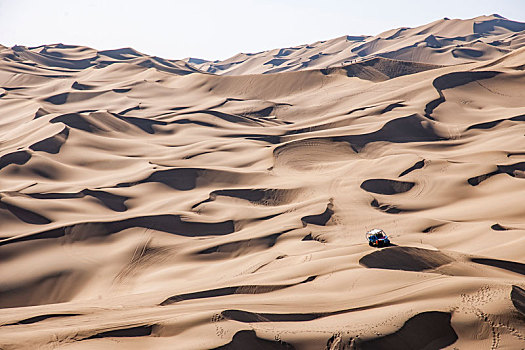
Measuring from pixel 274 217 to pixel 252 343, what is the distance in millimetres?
8503

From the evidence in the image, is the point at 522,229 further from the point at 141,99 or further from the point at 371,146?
the point at 141,99

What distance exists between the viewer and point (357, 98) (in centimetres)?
3272

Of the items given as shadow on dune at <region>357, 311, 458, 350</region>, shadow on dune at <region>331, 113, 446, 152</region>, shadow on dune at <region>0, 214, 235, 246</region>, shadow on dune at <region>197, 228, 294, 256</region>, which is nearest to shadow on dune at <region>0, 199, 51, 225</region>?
shadow on dune at <region>0, 214, 235, 246</region>

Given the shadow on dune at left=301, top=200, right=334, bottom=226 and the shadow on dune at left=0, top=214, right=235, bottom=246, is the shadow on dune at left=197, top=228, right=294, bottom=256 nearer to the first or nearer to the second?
the shadow on dune at left=301, top=200, right=334, bottom=226

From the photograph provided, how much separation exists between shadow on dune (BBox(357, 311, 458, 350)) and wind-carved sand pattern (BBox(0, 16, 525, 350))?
2 cm

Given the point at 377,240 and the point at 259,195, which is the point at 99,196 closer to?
the point at 259,195

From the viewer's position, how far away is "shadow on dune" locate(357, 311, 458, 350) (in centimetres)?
670

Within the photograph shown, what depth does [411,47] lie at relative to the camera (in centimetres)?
7256

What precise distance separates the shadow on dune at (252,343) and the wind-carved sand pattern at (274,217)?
0.06ft

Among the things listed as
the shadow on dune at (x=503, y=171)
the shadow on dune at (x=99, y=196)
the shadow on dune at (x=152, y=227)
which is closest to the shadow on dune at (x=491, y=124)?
the shadow on dune at (x=503, y=171)

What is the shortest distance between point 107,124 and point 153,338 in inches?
884

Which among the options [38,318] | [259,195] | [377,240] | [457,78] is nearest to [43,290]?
[38,318]

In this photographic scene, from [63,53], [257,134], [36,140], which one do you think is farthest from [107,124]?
[63,53]

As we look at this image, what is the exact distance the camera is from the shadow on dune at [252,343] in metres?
6.50
